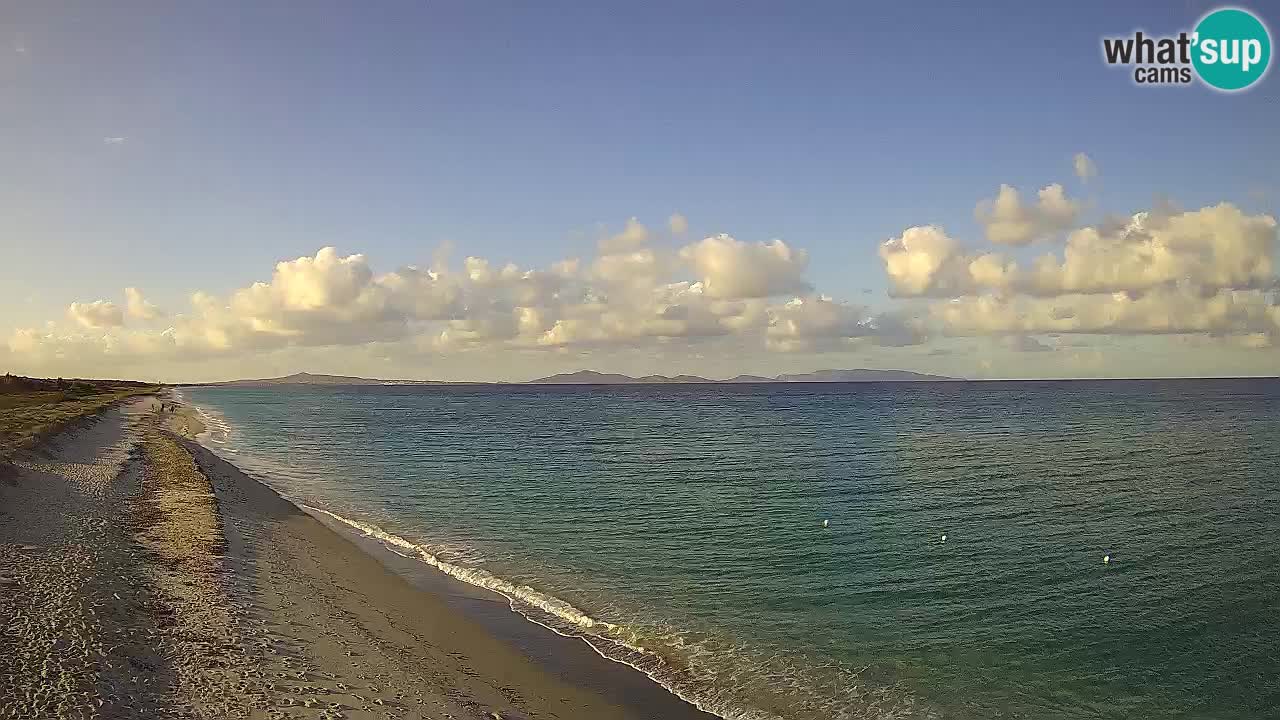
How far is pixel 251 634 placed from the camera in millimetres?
15648

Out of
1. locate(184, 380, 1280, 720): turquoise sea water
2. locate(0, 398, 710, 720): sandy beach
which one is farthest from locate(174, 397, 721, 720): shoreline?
locate(184, 380, 1280, 720): turquoise sea water

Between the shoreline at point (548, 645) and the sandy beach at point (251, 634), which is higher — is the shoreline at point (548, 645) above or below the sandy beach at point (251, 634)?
below

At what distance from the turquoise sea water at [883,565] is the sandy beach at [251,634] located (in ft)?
6.03

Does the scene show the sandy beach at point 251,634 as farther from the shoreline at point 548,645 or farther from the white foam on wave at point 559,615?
the white foam on wave at point 559,615

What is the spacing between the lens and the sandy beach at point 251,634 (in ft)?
41.3

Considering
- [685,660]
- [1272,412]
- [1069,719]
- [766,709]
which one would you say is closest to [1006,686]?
[1069,719]

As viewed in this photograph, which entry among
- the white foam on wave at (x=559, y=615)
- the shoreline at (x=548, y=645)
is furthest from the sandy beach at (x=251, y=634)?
the white foam on wave at (x=559, y=615)

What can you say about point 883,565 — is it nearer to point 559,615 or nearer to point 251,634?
point 559,615

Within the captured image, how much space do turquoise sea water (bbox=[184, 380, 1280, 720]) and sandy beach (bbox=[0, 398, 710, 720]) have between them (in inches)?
72.4

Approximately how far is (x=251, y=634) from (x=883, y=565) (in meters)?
18.0

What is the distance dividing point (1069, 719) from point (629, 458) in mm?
42707

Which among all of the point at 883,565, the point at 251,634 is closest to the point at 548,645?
the point at 251,634

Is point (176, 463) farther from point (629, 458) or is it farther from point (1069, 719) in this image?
point (1069, 719)

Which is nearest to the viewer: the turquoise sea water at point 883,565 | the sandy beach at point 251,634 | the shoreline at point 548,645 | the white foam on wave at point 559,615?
the sandy beach at point 251,634
